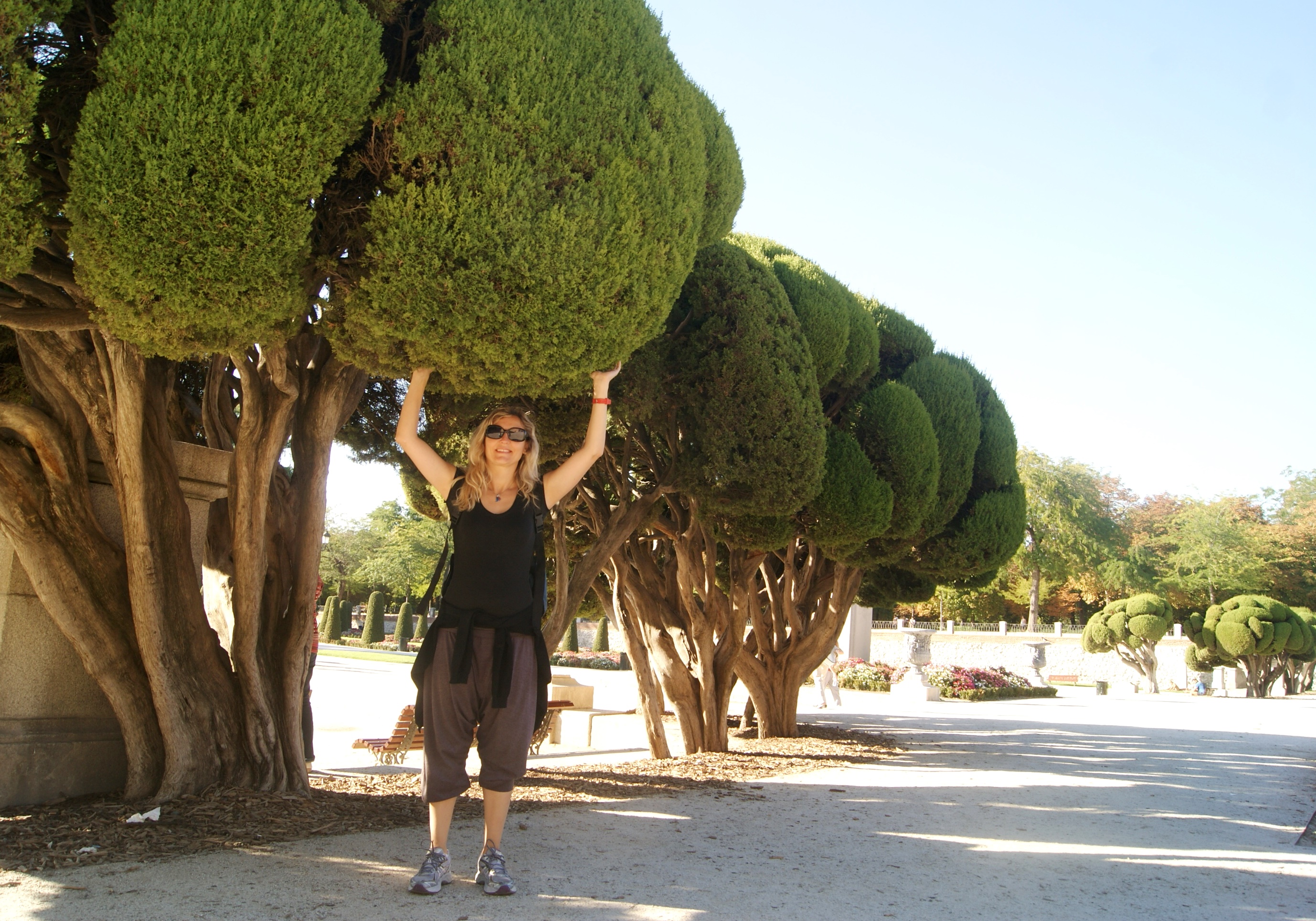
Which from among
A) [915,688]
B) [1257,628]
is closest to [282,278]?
[915,688]

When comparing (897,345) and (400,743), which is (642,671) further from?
(897,345)

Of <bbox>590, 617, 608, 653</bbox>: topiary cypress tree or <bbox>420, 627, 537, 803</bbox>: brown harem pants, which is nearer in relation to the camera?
<bbox>420, 627, 537, 803</bbox>: brown harem pants

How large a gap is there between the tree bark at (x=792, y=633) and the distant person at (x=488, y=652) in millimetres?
8883

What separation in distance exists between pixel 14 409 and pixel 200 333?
1864 millimetres

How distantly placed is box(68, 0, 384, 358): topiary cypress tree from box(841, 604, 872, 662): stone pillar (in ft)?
115

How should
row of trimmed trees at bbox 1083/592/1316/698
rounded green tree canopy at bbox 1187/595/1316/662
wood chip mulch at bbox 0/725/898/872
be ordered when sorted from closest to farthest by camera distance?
wood chip mulch at bbox 0/725/898/872
rounded green tree canopy at bbox 1187/595/1316/662
row of trimmed trees at bbox 1083/592/1316/698

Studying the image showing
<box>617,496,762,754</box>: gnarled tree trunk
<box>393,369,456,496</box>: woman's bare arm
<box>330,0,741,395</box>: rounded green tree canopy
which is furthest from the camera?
<box>617,496,762,754</box>: gnarled tree trunk

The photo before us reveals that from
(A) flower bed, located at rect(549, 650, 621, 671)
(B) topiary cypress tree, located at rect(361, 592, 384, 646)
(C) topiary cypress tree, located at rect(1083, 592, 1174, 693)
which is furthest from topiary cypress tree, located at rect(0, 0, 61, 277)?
(B) topiary cypress tree, located at rect(361, 592, 384, 646)

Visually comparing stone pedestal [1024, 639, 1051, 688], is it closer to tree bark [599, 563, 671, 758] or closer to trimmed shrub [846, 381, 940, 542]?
trimmed shrub [846, 381, 940, 542]

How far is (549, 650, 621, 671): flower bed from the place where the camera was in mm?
33469

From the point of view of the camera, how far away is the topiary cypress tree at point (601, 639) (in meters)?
41.6

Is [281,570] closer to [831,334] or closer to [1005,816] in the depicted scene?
[1005,816]

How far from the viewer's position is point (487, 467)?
3805 mm

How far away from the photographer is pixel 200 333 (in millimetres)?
4172
